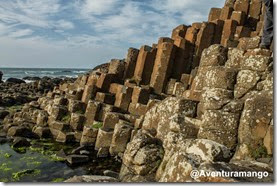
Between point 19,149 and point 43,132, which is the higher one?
point 43,132

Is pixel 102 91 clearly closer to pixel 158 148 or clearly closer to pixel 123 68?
pixel 123 68

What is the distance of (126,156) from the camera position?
9.95 m

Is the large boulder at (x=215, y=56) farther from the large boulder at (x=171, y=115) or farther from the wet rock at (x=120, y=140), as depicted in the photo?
the wet rock at (x=120, y=140)

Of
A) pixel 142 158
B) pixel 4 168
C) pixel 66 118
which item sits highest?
pixel 142 158

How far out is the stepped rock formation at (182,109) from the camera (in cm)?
727

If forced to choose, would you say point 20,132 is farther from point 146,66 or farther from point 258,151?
point 258,151

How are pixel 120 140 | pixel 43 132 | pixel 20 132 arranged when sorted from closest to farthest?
pixel 120 140 → pixel 20 132 → pixel 43 132

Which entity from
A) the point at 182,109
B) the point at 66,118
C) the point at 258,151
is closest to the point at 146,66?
the point at 66,118

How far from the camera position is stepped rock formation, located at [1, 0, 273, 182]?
7273 millimetres

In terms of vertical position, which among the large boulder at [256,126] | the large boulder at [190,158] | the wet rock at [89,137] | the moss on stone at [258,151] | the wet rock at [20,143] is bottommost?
the wet rock at [20,143]

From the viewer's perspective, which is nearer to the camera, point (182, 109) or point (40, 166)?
point (182, 109)

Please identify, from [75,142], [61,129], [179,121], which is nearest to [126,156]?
[179,121]

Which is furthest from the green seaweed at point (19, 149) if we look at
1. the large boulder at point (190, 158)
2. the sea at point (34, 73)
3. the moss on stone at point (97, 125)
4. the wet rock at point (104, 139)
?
the sea at point (34, 73)

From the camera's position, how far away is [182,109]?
1028 centimetres
